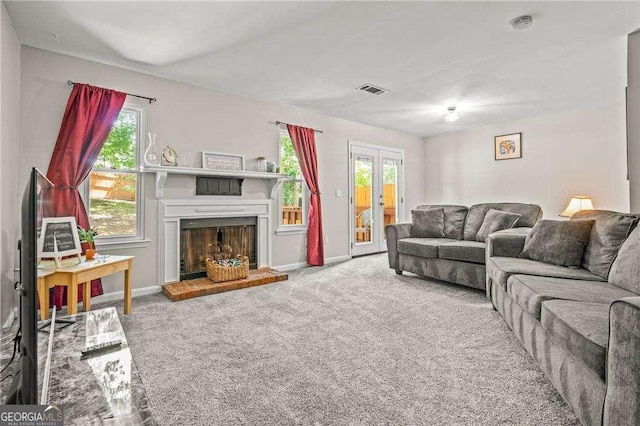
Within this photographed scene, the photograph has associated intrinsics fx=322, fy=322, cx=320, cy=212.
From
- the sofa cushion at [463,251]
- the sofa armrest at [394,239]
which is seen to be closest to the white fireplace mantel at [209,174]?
the sofa armrest at [394,239]

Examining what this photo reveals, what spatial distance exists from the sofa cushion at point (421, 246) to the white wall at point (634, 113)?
5.79 feet

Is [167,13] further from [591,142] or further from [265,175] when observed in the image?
[591,142]

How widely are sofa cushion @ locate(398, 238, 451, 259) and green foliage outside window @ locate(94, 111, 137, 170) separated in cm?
328

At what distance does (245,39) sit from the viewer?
9.10 feet

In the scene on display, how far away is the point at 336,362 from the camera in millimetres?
1974

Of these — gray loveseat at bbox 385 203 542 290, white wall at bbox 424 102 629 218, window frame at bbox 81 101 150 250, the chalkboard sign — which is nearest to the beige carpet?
gray loveseat at bbox 385 203 542 290

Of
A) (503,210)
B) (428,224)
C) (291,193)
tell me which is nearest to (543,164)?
(503,210)

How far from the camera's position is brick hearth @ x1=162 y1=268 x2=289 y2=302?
129 inches

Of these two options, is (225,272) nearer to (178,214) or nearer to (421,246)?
(178,214)

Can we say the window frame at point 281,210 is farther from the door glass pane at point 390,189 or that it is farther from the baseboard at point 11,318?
the baseboard at point 11,318

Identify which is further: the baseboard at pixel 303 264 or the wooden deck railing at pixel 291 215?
the wooden deck railing at pixel 291 215

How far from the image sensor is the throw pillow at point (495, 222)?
3650 millimetres

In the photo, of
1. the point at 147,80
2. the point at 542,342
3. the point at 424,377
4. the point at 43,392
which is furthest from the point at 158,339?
the point at 147,80

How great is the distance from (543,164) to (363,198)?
2976 mm
